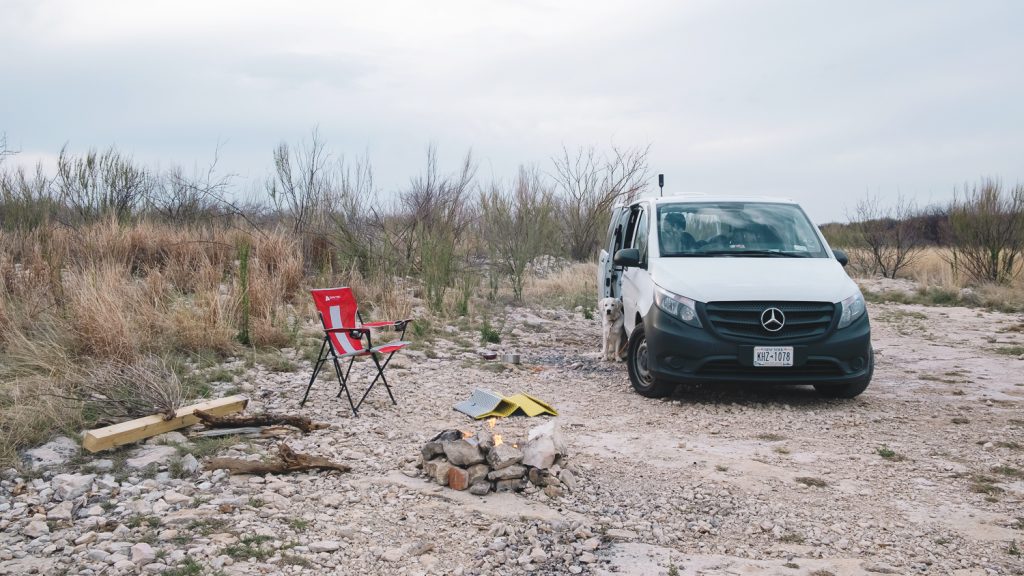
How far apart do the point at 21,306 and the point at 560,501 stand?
21.8ft

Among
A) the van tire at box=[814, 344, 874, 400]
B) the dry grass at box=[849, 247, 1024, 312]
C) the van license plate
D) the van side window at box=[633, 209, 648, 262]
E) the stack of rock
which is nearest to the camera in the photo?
the stack of rock

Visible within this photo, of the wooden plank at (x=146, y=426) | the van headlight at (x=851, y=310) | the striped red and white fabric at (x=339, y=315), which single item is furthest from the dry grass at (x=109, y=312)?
the van headlight at (x=851, y=310)

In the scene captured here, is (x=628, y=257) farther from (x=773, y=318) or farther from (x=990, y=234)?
(x=990, y=234)

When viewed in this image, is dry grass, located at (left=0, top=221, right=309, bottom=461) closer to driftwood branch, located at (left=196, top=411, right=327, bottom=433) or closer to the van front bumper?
driftwood branch, located at (left=196, top=411, right=327, bottom=433)

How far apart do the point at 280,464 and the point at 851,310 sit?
447 centimetres

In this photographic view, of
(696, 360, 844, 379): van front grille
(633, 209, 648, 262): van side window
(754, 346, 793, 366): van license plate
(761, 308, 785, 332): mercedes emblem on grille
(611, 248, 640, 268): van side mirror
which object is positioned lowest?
(696, 360, 844, 379): van front grille

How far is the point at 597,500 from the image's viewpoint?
14.4ft

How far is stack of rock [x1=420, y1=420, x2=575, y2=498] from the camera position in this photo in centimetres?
452

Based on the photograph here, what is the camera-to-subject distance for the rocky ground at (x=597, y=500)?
3619mm

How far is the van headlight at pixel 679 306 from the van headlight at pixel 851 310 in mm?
1149

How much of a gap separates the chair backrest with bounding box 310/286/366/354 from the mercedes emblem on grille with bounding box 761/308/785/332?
10.5 feet

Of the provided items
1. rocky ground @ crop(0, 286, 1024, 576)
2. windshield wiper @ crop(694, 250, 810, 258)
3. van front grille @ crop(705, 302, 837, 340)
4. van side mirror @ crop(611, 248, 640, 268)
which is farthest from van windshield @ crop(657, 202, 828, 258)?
rocky ground @ crop(0, 286, 1024, 576)

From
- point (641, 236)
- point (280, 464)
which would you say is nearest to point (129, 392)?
point (280, 464)

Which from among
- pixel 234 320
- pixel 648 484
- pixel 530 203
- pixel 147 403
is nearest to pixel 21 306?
pixel 234 320
